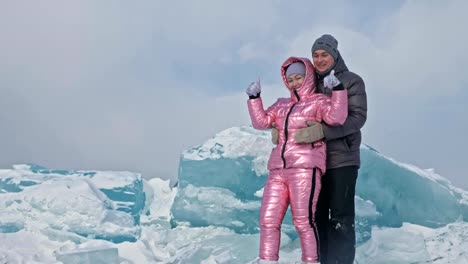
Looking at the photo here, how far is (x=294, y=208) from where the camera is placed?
2.76 meters

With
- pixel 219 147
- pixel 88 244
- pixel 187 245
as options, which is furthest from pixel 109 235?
pixel 219 147

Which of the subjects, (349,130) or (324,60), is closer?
(349,130)

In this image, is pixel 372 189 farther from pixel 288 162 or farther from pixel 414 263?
pixel 288 162

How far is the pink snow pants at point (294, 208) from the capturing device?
2723mm

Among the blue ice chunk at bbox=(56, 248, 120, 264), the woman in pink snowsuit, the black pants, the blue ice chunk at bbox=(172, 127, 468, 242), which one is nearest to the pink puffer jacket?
the woman in pink snowsuit

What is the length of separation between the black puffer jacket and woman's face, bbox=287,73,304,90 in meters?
0.20

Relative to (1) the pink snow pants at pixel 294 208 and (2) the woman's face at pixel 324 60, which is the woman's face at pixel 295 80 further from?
(1) the pink snow pants at pixel 294 208

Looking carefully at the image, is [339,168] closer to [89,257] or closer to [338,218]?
[338,218]

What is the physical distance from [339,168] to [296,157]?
254 mm

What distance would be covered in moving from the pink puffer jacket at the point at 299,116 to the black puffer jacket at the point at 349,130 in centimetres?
6

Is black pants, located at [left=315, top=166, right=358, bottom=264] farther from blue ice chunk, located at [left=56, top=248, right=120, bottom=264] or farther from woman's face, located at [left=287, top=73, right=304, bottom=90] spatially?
blue ice chunk, located at [left=56, top=248, right=120, bottom=264]

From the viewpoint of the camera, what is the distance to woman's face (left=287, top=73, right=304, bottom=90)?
2.95m

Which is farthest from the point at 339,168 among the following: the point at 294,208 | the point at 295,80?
the point at 295,80

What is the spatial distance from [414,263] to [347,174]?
2.40 m
